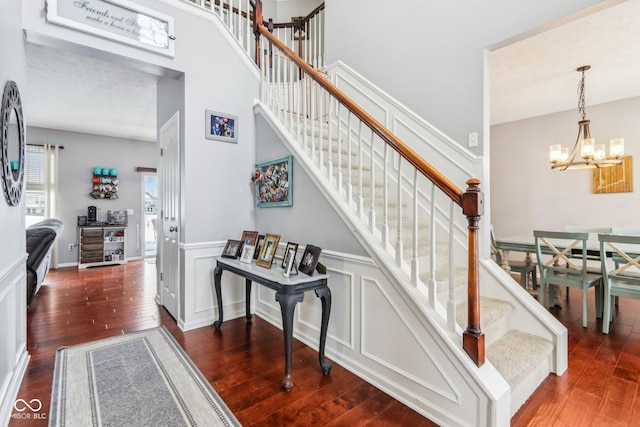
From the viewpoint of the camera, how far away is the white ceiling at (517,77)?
286 cm

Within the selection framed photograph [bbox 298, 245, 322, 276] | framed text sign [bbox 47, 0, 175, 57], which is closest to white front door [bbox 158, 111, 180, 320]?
framed text sign [bbox 47, 0, 175, 57]

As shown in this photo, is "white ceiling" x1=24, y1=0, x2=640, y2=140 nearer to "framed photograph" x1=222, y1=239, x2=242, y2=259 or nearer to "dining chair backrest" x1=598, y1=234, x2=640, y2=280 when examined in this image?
"dining chair backrest" x1=598, y1=234, x2=640, y2=280

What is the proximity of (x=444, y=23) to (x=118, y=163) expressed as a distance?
6.92 meters

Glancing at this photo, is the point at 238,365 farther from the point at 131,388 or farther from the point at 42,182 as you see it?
the point at 42,182

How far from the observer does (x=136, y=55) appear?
2.61 metres

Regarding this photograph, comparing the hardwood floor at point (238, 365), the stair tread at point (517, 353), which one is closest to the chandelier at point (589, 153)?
the stair tread at point (517, 353)

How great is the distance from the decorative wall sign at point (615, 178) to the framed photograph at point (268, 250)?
16.7ft

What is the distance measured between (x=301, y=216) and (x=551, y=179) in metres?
4.80

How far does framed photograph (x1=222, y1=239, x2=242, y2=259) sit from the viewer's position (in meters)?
2.83

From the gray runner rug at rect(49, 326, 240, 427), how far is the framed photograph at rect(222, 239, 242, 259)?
2.88 feet

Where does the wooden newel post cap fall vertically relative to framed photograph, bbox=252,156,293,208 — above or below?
below

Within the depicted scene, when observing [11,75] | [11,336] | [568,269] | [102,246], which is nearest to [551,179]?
[568,269]

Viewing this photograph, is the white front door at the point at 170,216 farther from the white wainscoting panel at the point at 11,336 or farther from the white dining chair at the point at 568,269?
the white dining chair at the point at 568,269

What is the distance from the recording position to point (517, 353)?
196 centimetres
